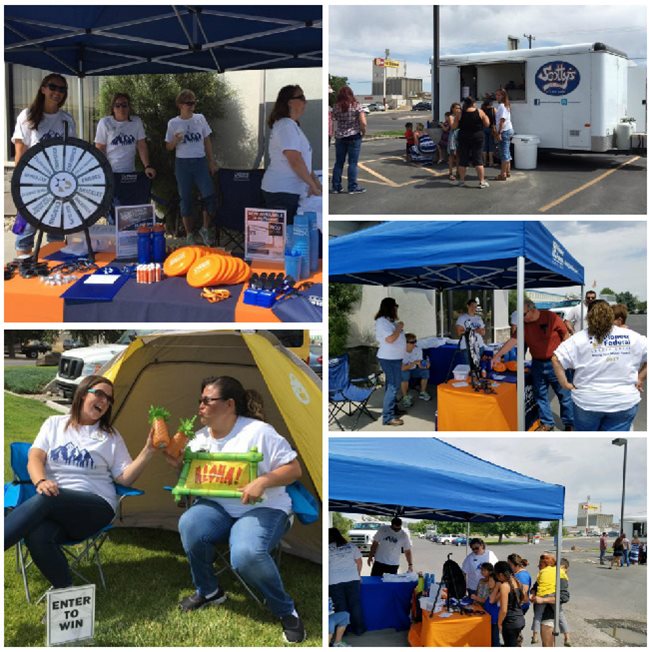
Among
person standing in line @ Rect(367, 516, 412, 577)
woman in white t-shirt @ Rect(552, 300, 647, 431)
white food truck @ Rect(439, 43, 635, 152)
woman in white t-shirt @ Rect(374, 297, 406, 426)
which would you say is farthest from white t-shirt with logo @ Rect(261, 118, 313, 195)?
white food truck @ Rect(439, 43, 635, 152)

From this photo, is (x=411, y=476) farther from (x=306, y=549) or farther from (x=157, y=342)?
(x=157, y=342)

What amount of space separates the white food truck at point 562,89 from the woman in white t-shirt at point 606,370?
4.65 m

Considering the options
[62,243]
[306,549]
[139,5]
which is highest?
[139,5]

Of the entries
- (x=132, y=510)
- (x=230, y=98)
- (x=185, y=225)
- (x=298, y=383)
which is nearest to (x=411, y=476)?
(x=298, y=383)

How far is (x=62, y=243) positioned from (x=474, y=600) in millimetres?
3483

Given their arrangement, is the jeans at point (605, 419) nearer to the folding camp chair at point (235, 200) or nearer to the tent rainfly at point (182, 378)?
the tent rainfly at point (182, 378)

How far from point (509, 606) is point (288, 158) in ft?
9.61

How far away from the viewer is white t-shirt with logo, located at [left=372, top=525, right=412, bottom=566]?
17.3 feet

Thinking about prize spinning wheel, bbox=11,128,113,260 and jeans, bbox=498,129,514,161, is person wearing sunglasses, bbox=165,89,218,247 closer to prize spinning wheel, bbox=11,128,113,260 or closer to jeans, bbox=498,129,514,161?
prize spinning wheel, bbox=11,128,113,260

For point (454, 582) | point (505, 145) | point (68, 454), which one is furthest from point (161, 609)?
point (505, 145)

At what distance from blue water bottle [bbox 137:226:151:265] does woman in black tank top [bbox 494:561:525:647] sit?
278 cm

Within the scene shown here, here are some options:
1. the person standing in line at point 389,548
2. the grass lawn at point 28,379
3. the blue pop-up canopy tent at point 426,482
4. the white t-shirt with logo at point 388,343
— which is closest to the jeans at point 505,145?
the white t-shirt with logo at point 388,343

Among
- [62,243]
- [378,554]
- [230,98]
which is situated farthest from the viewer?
[230,98]

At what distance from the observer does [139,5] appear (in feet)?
14.3
